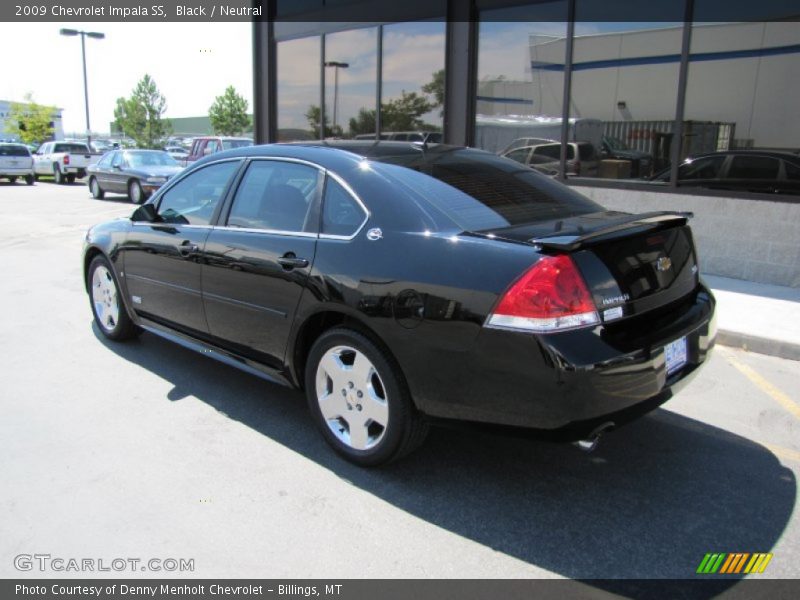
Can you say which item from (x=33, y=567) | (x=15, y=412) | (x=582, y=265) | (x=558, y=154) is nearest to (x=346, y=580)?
(x=33, y=567)

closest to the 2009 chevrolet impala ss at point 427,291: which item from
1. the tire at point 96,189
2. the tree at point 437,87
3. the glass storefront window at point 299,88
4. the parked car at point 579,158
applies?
the parked car at point 579,158

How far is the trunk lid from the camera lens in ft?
9.25

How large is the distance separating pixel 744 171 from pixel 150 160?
1642 centimetres

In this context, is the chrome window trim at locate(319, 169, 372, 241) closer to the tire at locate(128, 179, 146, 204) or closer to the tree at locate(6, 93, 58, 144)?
the tire at locate(128, 179, 146, 204)

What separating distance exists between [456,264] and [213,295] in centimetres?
189

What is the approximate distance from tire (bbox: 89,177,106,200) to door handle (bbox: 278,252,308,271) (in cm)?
1870

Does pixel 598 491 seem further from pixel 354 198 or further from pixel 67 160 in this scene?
pixel 67 160

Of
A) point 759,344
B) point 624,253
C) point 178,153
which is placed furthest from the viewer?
point 178,153

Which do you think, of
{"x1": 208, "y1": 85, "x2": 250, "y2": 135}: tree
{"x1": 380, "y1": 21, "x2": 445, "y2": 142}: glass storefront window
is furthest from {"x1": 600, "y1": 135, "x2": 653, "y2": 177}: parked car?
{"x1": 208, "y1": 85, "x2": 250, "y2": 135}: tree

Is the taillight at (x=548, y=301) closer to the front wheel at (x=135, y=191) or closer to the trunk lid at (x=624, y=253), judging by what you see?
the trunk lid at (x=624, y=253)

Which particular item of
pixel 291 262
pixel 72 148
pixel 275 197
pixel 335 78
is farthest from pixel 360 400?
pixel 72 148

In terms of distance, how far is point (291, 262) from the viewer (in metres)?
3.60

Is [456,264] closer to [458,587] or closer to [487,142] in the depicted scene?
[458,587]

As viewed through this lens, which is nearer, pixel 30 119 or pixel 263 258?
pixel 263 258
